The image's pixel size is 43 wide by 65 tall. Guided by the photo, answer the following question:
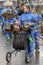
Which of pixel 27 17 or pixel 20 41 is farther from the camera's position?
pixel 27 17

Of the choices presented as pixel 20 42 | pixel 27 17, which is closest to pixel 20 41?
pixel 20 42

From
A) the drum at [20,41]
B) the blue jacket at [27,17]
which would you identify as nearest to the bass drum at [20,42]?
the drum at [20,41]

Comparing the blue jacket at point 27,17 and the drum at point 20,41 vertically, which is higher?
the blue jacket at point 27,17

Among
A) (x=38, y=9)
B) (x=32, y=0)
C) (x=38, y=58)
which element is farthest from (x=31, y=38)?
(x=32, y=0)

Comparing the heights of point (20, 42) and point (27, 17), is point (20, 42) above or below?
below

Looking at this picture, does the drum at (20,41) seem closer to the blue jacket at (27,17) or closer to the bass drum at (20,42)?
the bass drum at (20,42)

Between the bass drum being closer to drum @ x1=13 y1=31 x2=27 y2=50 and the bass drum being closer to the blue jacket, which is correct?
drum @ x1=13 y1=31 x2=27 y2=50

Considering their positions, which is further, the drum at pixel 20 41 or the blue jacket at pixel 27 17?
the blue jacket at pixel 27 17

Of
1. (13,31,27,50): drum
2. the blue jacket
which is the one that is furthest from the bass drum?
the blue jacket

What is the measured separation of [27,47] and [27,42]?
0.21m

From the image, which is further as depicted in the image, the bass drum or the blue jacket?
the blue jacket

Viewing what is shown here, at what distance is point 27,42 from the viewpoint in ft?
40.1

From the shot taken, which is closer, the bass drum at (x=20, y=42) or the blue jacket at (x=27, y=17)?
the bass drum at (x=20, y=42)

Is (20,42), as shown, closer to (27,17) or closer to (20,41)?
(20,41)
